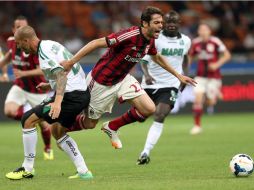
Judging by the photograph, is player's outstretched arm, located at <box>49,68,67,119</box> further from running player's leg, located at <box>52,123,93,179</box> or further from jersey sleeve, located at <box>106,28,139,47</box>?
jersey sleeve, located at <box>106,28,139,47</box>

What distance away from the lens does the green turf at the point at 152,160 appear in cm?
927

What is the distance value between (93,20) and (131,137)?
9637 mm

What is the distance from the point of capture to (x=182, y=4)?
93.3ft

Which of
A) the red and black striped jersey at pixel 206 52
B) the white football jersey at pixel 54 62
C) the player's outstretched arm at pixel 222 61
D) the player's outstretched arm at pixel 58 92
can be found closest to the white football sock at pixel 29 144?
the player's outstretched arm at pixel 58 92

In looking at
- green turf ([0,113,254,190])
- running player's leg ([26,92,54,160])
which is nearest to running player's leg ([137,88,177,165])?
green turf ([0,113,254,190])

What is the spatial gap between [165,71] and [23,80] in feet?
9.20

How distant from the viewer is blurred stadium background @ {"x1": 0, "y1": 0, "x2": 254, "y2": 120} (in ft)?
82.1

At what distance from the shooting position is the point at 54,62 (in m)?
9.43

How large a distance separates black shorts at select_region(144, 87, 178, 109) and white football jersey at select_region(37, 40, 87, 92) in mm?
3175

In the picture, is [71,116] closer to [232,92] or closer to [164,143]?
[164,143]

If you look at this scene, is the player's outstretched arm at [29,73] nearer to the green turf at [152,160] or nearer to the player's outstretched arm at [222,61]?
the green turf at [152,160]

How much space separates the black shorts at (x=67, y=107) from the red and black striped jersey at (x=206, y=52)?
9.96 meters

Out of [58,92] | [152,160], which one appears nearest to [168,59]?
[152,160]

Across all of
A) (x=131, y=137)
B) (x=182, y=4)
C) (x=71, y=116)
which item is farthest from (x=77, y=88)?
(x=182, y=4)
